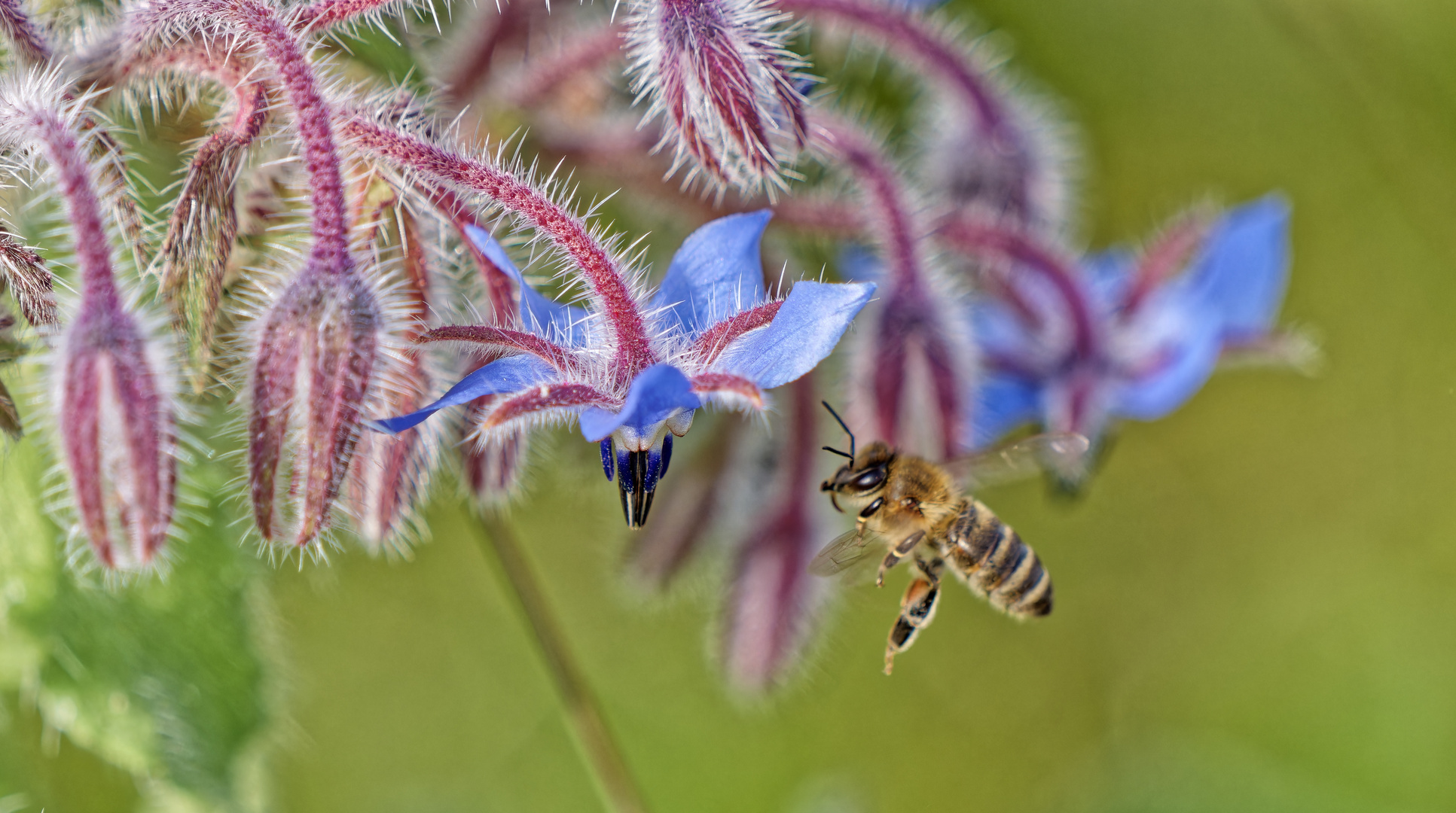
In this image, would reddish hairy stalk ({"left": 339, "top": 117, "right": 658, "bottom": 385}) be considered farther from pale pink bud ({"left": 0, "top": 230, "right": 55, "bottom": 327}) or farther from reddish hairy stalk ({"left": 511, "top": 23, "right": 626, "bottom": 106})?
reddish hairy stalk ({"left": 511, "top": 23, "right": 626, "bottom": 106})

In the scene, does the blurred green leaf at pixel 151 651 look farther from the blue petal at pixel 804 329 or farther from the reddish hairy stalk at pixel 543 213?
the blue petal at pixel 804 329

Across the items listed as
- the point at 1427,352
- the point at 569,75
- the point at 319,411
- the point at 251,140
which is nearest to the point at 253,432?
the point at 319,411

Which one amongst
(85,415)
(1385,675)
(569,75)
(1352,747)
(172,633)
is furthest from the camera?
(1385,675)

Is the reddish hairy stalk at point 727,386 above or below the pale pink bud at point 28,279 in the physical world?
below

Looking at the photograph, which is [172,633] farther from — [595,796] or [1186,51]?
[1186,51]

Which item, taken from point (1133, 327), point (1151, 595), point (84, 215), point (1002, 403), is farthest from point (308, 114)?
point (1151, 595)

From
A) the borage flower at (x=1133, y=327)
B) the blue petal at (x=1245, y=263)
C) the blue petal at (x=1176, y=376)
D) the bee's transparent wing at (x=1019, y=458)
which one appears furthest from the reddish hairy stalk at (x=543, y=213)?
the blue petal at (x=1245, y=263)

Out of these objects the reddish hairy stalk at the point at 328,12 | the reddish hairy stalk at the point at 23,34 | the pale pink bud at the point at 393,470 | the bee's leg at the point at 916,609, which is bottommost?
the bee's leg at the point at 916,609

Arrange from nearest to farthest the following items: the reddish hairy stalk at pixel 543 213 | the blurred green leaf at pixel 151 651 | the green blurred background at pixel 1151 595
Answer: the reddish hairy stalk at pixel 543 213 < the blurred green leaf at pixel 151 651 < the green blurred background at pixel 1151 595

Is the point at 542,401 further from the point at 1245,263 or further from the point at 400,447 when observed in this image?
the point at 1245,263
